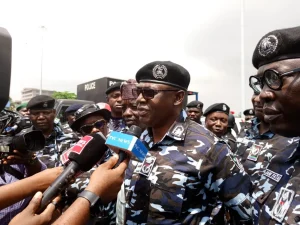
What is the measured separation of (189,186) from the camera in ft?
7.13

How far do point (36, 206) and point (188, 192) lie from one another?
114 cm

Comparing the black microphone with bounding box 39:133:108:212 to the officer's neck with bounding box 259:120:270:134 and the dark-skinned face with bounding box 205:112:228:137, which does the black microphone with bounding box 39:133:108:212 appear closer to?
the officer's neck with bounding box 259:120:270:134

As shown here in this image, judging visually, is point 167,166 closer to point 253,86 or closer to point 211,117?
point 253,86

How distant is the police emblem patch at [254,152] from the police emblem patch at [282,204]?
1941mm

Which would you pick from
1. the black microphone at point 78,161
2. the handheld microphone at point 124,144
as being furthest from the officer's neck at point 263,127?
the black microphone at point 78,161

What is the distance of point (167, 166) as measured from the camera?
2.28 meters

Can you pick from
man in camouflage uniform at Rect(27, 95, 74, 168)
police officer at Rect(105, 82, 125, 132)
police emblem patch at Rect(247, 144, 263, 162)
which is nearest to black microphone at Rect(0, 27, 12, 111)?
police emblem patch at Rect(247, 144, 263, 162)

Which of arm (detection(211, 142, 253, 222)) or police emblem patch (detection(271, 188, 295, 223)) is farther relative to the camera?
arm (detection(211, 142, 253, 222))

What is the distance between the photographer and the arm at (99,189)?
4.42 ft

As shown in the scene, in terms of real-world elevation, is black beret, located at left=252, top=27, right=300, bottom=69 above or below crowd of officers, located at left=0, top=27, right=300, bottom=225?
above

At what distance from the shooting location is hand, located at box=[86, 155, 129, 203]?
1.44 metres

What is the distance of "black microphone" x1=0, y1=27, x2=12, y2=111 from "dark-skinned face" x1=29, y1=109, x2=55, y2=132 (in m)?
3.87

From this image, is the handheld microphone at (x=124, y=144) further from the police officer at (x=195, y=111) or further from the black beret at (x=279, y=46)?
the police officer at (x=195, y=111)

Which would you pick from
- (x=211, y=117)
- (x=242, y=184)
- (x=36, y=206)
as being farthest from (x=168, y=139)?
(x=211, y=117)
